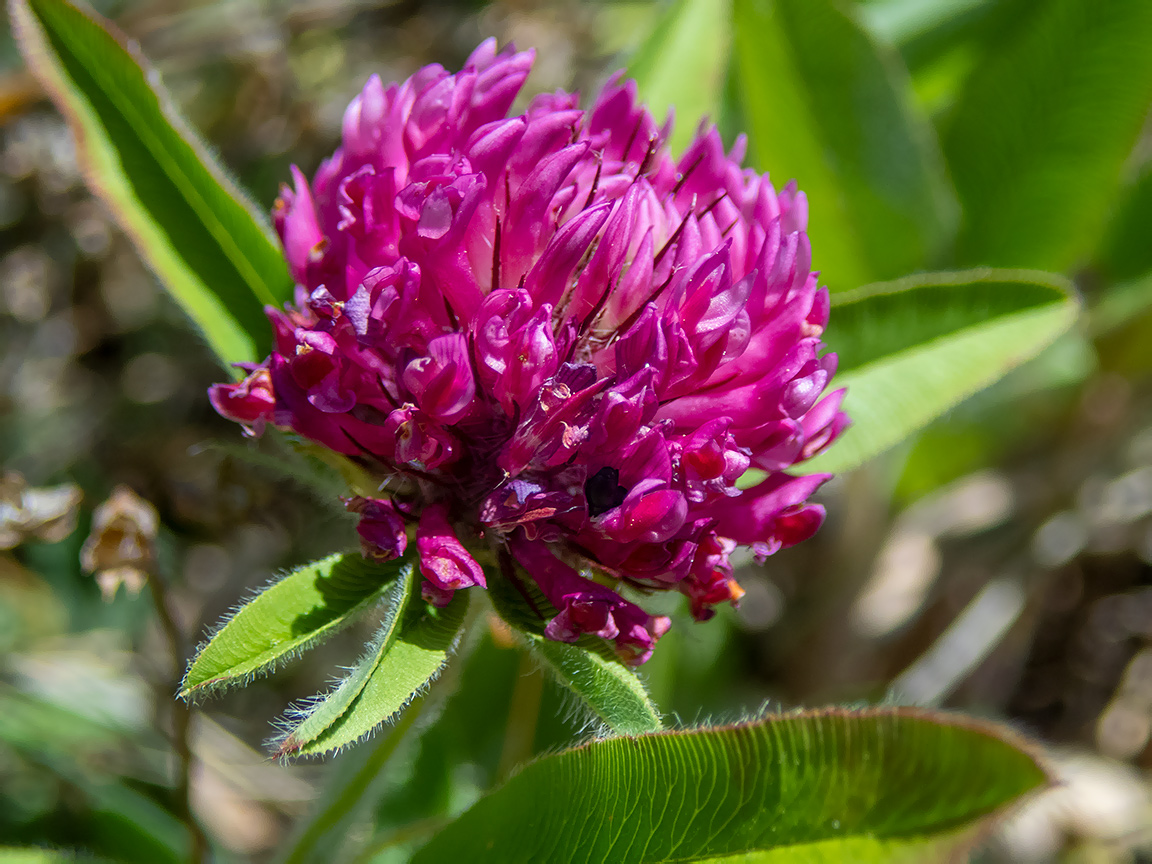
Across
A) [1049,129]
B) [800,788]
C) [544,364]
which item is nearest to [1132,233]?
[1049,129]

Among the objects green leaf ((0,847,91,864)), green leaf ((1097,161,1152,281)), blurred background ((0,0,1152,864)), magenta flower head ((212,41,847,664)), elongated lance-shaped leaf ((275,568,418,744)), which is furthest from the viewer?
green leaf ((1097,161,1152,281))

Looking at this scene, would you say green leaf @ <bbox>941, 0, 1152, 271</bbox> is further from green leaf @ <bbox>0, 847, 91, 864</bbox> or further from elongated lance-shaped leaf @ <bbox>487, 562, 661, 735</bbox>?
green leaf @ <bbox>0, 847, 91, 864</bbox>

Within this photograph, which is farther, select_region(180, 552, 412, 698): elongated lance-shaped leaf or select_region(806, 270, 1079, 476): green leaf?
select_region(806, 270, 1079, 476): green leaf

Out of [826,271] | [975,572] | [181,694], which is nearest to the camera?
[181,694]

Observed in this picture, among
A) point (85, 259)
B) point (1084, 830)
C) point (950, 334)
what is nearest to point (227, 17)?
point (85, 259)

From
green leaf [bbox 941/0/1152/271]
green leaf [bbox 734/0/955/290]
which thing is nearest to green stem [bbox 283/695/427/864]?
green leaf [bbox 734/0/955/290]

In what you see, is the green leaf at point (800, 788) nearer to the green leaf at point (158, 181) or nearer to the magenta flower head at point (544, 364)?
the magenta flower head at point (544, 364)

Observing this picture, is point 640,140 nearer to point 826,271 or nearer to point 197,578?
point 826,271

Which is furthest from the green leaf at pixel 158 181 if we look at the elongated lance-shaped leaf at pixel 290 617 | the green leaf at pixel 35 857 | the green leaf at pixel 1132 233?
the green leaf at pixel 1132 233
